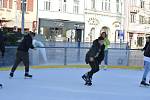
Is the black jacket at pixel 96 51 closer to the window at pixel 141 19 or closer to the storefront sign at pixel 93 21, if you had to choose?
the storefront sign at pixel 93 21

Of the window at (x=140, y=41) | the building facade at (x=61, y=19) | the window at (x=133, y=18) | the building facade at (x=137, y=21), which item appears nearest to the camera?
the building facade at (x=61, y=19)

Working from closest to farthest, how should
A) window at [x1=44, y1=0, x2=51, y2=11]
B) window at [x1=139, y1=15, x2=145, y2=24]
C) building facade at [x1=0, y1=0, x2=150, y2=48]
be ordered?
building facade at [x1=0, y1=0, x2=150, y2=48], window at [x1=44, y1=0, x2=51, y2=11], window at [x1=139, y1=15, x2=145, y2=24]

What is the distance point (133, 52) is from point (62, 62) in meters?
4.03

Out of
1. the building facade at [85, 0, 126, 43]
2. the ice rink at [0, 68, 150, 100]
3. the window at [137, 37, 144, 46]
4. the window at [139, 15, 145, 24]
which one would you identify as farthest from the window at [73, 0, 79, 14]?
the ice rink at [0, 68, 150, 100]

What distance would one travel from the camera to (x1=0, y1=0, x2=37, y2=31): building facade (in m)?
39.0

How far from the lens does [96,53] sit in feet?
41.4

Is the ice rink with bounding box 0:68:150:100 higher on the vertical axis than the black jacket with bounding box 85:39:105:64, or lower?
lower

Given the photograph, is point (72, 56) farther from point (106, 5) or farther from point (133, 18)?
point (133, 18)

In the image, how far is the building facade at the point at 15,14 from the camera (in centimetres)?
3903

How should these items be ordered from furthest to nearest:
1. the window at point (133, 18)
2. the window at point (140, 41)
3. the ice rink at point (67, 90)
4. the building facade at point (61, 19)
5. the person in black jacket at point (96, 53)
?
the window at point (140, 41) → the window at point (133, 18) → the building facade at point (61, 19) → the person in black jacket at point (96, 53) → the ice rink at point (67, 90)

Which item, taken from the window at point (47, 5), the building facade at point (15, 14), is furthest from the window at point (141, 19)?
the building facade at point (15, 14)

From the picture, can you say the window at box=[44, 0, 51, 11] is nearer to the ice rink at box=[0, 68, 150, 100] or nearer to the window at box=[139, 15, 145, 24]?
the window at box=[139, 15, 145, 24]

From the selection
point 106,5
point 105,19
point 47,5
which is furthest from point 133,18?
point 47,5

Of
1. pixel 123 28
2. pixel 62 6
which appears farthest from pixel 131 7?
pixel 62 6
